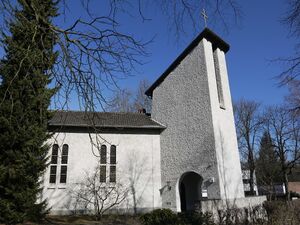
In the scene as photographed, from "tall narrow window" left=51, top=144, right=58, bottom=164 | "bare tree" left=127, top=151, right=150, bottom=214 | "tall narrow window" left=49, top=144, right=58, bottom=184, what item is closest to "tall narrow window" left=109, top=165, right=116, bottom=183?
"bare tree" left=127, top=151, right=150, bottom=214

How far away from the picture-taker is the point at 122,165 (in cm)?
1664

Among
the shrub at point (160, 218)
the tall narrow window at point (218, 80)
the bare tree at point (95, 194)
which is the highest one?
the tall narrow window at point (218, 80)

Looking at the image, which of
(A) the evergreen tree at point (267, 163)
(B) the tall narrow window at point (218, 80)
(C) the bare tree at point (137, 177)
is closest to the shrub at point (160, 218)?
(C) the bare tree at point (137, 177)

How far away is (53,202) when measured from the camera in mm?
15078

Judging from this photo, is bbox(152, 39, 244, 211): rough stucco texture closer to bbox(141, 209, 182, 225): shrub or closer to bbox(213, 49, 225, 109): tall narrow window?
bbox(213, 49, 225, 109): tall narrow window

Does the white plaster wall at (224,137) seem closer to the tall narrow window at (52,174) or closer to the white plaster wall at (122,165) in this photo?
the white plaster wall at (122,165)

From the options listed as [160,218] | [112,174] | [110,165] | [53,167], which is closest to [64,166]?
[53,167]

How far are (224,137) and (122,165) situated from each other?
7.09 metres

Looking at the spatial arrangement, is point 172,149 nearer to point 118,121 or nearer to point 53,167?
point 118,121

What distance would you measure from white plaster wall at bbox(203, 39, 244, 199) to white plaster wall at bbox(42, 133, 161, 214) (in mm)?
5075

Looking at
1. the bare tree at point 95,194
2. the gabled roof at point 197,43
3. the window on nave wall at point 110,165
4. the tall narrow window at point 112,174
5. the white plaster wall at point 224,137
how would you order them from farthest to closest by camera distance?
the tall narrow window at point 112,174 < the window on nave wall at point 110,165 < the gabled roof at point 197,43 < the bare tree at point 95,194 < the white plaster wall at point 224,137

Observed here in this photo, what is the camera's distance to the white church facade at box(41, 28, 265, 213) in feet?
46.6

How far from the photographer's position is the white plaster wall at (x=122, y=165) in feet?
50.2

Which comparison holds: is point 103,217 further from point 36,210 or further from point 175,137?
point 175,137
